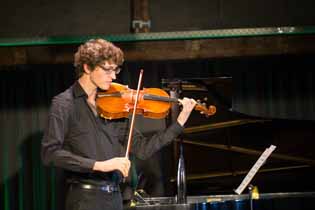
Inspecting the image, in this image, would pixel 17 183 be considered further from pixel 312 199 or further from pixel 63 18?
pixel 312 199

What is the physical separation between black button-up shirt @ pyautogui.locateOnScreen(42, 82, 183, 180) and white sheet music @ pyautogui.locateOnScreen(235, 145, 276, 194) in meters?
1.22

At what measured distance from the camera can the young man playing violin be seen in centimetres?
245

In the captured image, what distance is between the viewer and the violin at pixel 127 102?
2.69 meters

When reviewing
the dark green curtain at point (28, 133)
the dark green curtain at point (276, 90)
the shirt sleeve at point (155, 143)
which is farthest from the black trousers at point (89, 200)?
the dark green curtain at point (276, 90)

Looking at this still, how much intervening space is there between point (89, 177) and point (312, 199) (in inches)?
71.5

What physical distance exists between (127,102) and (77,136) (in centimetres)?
32

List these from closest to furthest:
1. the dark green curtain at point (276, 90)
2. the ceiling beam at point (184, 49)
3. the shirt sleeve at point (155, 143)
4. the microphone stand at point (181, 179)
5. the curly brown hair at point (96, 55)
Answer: the curly brown hair at point (96, 55)
the shirt sleeve at point (155, 143)
the microphone stand at point (181, 179)
the ceiling beam at point (184, 49)
the dark green curtain at point (276, 90)

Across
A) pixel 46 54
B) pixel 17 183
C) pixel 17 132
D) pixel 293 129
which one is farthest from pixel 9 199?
pixel 293 129

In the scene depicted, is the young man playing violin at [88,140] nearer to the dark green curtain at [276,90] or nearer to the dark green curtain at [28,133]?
the dark green curtain at [28,133]

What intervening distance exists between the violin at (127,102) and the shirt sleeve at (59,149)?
0.22 m

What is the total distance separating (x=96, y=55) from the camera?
2.64 meters

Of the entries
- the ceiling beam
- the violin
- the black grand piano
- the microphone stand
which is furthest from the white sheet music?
the violin

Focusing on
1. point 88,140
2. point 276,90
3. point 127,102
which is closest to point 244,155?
point 276,90

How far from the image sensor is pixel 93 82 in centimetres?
267
